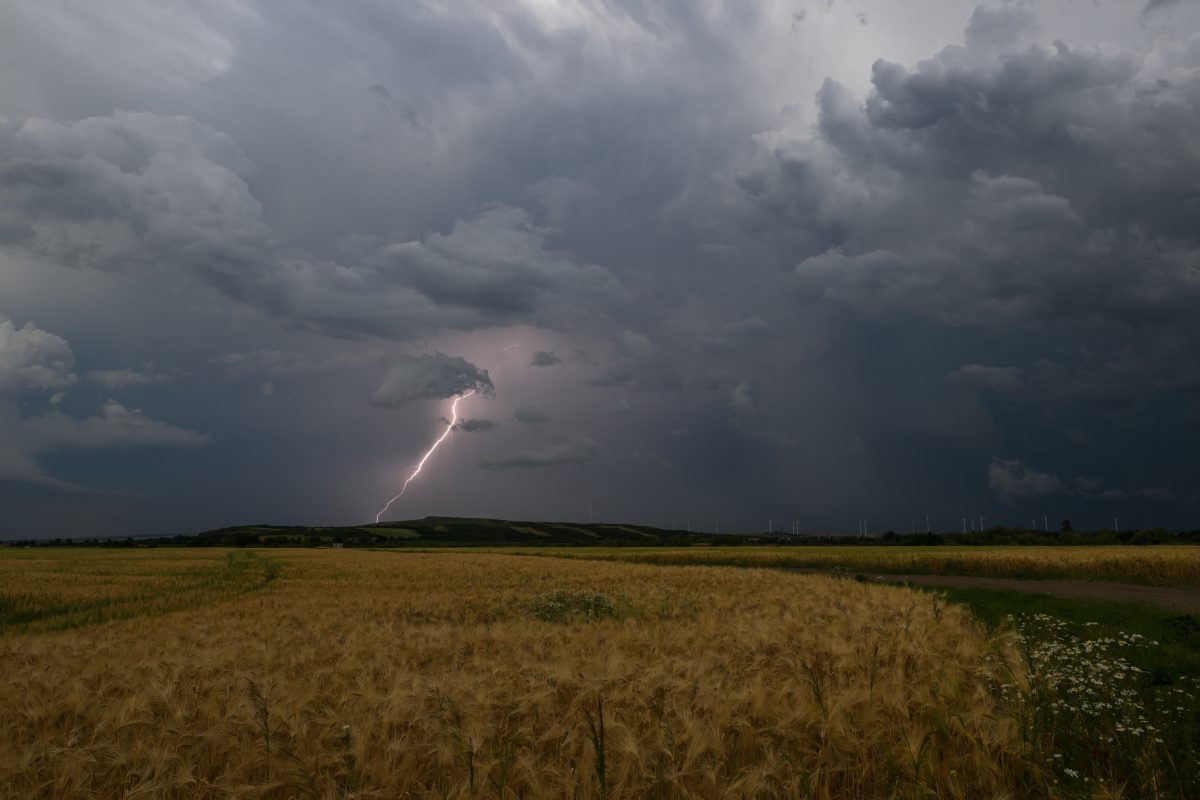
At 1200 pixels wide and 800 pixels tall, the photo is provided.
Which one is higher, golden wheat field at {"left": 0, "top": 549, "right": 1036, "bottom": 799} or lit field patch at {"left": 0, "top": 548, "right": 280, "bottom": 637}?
golden wheat field at {"left": 0, "top": 549, "right": 1036, "bottom": 799}

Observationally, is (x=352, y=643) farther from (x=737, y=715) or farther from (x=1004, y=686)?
(x=1004, y=686)

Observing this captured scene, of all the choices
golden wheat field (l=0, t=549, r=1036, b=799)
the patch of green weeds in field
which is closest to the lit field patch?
the patch of green weeds in field

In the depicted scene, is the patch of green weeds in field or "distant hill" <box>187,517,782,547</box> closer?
the patch of green weeds in field

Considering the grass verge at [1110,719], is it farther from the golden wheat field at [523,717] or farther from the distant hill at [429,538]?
the distant hill at [429,538]

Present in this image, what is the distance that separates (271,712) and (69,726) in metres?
1.86

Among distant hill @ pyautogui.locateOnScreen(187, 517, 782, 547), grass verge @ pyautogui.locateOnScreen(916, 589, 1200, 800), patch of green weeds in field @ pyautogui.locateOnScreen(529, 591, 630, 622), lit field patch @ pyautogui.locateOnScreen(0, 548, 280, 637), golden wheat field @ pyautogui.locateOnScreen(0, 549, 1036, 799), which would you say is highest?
golden wheat field @ pyautogui.locateOnScreen(0, 549, 1036, 799)

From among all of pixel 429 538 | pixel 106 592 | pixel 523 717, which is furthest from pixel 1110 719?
pixel 429 538

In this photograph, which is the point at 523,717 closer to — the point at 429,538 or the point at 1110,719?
the point at 1110,719

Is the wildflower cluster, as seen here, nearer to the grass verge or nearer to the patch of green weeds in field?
the grass verge

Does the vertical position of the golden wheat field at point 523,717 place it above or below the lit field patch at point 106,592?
above

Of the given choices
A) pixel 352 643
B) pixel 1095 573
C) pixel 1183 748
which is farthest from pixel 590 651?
pixel 1095 573

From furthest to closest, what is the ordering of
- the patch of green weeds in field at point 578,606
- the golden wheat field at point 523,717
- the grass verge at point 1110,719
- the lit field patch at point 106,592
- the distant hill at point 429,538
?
1. the distant hill at point 429,538
2. the lit field patch at point 106,592
3. the patch of green weeds in field at point 578,606
4. the grass verge at point 1110,719
5. the golden wheat field at point 523,717

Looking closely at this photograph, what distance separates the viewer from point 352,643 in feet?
26.8

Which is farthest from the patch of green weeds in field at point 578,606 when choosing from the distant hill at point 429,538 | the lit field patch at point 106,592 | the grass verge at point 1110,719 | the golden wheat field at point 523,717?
the distant hill at point 429,538
